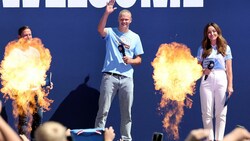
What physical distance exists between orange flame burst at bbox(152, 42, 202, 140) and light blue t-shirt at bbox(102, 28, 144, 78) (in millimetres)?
498

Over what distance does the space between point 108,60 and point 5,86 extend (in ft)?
4.93

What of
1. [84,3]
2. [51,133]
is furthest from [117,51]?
[51,133]

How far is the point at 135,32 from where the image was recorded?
8.96 meters

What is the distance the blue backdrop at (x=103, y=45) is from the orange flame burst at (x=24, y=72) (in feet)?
1.37

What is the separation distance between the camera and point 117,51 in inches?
330

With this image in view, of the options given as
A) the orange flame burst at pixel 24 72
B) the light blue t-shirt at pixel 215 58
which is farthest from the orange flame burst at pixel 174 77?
the orange flame burst at pixel 24 72

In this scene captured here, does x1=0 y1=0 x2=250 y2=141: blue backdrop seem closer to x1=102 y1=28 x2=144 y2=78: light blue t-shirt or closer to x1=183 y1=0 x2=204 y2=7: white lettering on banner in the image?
x1=183 y1=0 x2=204 y2=7: white lettering on banner

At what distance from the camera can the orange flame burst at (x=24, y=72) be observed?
833 centimetres

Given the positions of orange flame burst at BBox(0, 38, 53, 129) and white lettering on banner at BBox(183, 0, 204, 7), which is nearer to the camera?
orange flame burst at BBox(0, 38, 53, 129)

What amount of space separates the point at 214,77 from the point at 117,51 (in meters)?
1.33

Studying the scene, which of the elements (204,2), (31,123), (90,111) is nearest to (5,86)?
(31,123)

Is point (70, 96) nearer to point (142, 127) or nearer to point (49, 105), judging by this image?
point (49, 105)

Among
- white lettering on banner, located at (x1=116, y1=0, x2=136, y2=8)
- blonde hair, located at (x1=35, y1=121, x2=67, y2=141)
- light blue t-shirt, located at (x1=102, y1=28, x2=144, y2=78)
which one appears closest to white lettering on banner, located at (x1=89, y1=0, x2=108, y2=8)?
white lettering on banner, located at (x1=116, y1=0, x2=136, y2=8)

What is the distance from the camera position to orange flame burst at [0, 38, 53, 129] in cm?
833
